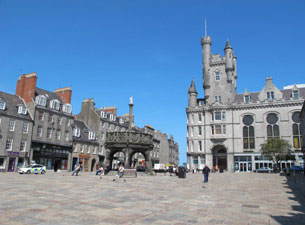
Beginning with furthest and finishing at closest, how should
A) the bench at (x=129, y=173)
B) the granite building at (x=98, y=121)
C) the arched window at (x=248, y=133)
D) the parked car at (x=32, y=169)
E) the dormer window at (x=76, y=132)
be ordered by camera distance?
the granite building at (x=98, y=121), the arched window at (x=248, y=133), the dormer window at (x=76, y=132), the parked car at (x=32, y=169), the bench at (x=129, y=173)

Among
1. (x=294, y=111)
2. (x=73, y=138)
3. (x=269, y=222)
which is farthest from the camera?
(x=294, y=111)

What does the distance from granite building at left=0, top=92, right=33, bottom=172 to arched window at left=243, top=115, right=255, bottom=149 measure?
44714mm

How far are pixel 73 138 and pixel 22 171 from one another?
18.9 m

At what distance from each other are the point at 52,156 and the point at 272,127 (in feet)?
152

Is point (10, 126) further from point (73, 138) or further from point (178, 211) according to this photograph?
point (178, 211)

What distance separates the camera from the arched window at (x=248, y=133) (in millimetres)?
58944

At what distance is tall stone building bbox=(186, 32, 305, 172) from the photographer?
56844mm

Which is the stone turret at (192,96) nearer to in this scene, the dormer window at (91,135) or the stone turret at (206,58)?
the stone turret at (206,58)

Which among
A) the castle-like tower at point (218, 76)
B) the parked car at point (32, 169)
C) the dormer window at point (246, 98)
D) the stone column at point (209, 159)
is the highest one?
the castle-like tower at point (218, 76)

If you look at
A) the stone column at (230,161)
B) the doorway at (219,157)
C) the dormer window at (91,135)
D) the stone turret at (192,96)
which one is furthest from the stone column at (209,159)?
the dormer window at (91,135)

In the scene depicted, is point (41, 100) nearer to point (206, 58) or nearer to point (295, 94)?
point (206, 58)

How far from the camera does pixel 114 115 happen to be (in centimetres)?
6750

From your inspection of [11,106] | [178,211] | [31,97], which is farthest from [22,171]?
[178,211]

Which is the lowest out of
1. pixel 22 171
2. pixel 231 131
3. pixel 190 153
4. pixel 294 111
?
pixel 22 171
